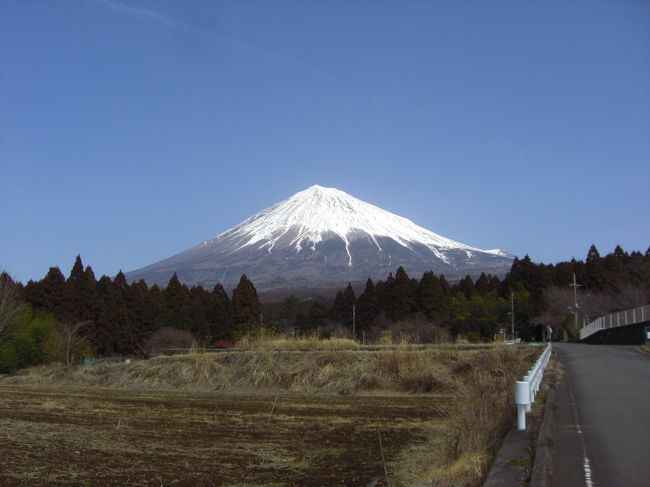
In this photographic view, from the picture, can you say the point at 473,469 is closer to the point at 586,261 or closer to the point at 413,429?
the point at 413,429

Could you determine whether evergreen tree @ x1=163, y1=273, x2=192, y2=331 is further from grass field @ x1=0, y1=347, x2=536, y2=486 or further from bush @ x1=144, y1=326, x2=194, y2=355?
grass field @ x1=0, y1=347, x2=536, y2=486

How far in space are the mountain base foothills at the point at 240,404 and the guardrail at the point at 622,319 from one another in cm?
909

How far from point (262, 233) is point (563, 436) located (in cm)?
16651

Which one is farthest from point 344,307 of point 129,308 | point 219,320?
point 129,308

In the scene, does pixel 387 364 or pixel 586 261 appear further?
pixel 586 261

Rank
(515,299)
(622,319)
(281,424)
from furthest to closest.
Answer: (515,299) → (622,319) → (281,424)

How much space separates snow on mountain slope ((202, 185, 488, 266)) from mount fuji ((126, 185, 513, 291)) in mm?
265

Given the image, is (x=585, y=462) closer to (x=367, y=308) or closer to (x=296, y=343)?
(x=296, y=343)

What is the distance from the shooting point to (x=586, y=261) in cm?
8369

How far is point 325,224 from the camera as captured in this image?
180m

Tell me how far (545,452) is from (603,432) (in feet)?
7.59

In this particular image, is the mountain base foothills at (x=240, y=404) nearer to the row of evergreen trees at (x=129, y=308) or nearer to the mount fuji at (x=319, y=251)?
the row of evergreen trees at (x=129, y=308)

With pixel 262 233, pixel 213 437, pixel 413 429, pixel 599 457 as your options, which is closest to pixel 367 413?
pixel 413 429

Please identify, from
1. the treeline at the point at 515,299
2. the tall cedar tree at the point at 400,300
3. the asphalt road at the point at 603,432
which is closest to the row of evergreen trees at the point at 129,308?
the treeline at the point at 515,299
